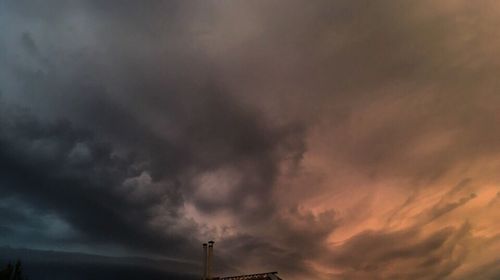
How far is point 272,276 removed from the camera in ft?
134

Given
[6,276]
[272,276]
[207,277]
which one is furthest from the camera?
[6,276]

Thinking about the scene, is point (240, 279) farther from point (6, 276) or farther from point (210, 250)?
point (6, 276)

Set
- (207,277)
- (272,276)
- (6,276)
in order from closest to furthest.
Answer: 1. (272,276)
2. (207,277)
3. (6,276)

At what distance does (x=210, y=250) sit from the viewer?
45688mm

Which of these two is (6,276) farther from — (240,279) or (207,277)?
(240,279)

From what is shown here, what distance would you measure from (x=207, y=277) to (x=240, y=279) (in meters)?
4.27

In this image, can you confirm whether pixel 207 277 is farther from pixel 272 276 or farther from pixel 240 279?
pixel 272 276

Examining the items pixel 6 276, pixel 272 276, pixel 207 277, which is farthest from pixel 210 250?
pixel 6 276

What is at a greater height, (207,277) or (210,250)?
(210,250)

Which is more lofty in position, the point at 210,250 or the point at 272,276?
the point at 210,250

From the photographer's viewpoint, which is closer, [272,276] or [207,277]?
[272,276]

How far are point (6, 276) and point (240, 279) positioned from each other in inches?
1452

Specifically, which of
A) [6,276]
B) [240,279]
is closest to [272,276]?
[240,279]

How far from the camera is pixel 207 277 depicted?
4362 centimetres
